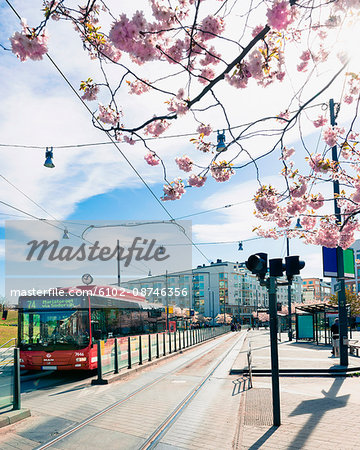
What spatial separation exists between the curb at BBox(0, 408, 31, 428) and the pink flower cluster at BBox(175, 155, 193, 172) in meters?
5.93

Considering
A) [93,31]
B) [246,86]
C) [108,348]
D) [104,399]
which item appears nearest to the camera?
[93,31]

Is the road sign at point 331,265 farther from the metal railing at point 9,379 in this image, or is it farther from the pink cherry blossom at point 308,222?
the metal railing at point 9,379

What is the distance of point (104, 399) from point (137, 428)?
9.60 ft

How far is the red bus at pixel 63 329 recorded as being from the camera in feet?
44.2

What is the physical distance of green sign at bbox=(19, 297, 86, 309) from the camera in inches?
555

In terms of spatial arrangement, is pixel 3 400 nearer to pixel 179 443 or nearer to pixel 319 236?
pixel 179 443

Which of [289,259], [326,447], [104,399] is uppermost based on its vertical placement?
[289,259]

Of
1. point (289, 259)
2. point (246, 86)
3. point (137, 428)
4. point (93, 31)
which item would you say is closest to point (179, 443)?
point (137, 428)

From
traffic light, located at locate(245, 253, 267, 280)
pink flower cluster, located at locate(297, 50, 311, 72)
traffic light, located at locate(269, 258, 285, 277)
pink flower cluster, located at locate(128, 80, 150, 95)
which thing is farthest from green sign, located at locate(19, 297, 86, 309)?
pink flower cluster, located at locate(297, 50, 311, 72)

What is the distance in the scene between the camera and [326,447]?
5.66 meters

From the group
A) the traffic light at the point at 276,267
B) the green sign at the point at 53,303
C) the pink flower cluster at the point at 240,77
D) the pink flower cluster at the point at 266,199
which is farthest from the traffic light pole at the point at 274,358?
the green sign at the point at 53,303

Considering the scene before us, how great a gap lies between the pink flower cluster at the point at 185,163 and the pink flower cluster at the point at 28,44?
4593 mm

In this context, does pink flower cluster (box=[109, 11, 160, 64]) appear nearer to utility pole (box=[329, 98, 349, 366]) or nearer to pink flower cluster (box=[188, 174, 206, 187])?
pink flower cluster (box=[188, 174, 206, 187])

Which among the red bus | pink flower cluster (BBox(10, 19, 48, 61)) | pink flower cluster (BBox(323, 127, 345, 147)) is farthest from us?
the red bus
